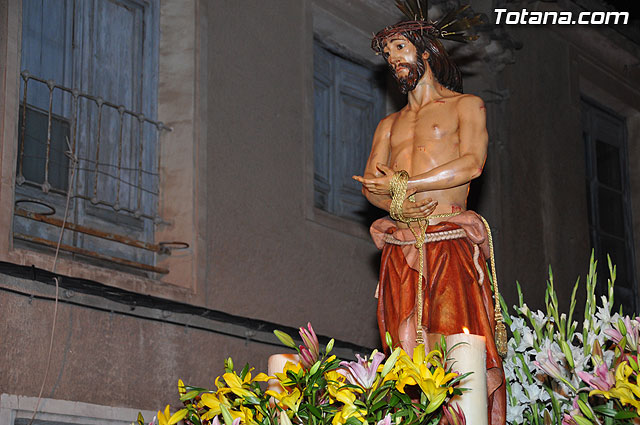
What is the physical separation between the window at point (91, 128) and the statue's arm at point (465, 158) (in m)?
2.08

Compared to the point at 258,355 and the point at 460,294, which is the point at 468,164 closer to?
the point at 460,294

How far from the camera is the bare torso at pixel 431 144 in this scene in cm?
382

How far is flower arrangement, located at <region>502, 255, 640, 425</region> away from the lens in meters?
2.33

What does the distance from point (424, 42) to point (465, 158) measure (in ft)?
1.71

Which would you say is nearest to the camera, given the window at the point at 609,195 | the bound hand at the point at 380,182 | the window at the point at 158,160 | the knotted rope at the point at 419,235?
the knotted rope at the point at 419,235

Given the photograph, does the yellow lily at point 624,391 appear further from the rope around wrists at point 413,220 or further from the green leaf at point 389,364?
the rope around wrists at point 413,220

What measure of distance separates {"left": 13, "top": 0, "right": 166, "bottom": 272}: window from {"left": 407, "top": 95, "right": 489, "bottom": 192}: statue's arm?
6.82ft

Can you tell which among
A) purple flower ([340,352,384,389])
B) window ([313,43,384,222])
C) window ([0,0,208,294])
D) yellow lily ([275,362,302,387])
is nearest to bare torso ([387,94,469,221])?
yellow lily ([275,362,302,387])

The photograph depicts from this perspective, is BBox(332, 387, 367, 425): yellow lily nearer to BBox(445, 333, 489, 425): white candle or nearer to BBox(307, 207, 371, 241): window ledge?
BBox(445, 333, 489, 425): white candle

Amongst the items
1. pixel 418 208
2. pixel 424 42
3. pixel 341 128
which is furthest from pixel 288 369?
pixel 341 128

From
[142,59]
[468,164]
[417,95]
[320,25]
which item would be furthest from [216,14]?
[468,164]

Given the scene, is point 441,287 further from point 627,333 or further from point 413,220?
point 627,333

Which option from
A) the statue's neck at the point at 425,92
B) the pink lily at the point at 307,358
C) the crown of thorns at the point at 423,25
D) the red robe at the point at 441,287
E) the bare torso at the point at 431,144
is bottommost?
the pink lily at the point at 307,358

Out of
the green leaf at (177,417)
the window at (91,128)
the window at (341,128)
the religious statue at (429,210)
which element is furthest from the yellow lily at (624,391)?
the window at (341,128)
